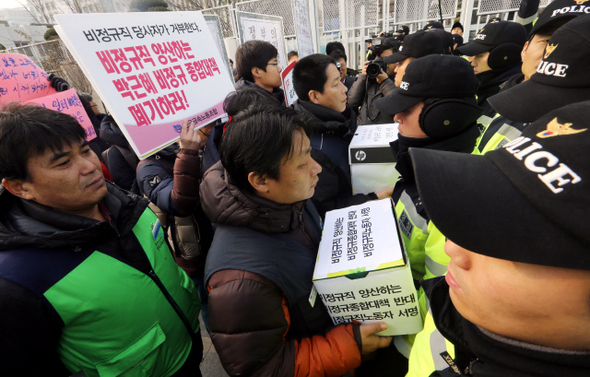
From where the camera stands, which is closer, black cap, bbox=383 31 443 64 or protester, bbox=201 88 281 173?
protester, bbox=201 88 281 173

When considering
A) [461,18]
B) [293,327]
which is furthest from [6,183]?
[461,18]

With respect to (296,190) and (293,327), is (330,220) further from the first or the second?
(293,327)

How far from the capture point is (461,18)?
8.09 m

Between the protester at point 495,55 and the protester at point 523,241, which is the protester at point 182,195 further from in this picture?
the protester at point 495,55

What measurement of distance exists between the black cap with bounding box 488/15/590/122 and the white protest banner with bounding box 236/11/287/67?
10.9 ft

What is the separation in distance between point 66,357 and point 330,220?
1.33m

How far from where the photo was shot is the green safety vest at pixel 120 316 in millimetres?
1122

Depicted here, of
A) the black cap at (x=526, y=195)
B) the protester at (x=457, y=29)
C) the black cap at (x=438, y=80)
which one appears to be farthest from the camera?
the protester at (x=457, y=29)

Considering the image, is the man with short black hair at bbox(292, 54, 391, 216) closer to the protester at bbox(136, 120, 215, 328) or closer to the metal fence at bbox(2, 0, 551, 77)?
the protester at bbox(136, 120, 215, 328)

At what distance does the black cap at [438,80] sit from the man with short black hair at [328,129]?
1.91 feet

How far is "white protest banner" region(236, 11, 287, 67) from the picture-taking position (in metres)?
3.74

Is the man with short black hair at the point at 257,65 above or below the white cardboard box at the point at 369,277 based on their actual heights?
above

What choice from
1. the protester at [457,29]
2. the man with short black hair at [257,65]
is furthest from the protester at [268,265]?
the protester at [457,29]

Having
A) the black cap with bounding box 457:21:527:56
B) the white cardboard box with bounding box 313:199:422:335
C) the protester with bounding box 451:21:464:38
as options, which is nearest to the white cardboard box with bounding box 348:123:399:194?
the white cardboard box with bounding box 313:199:422:335
